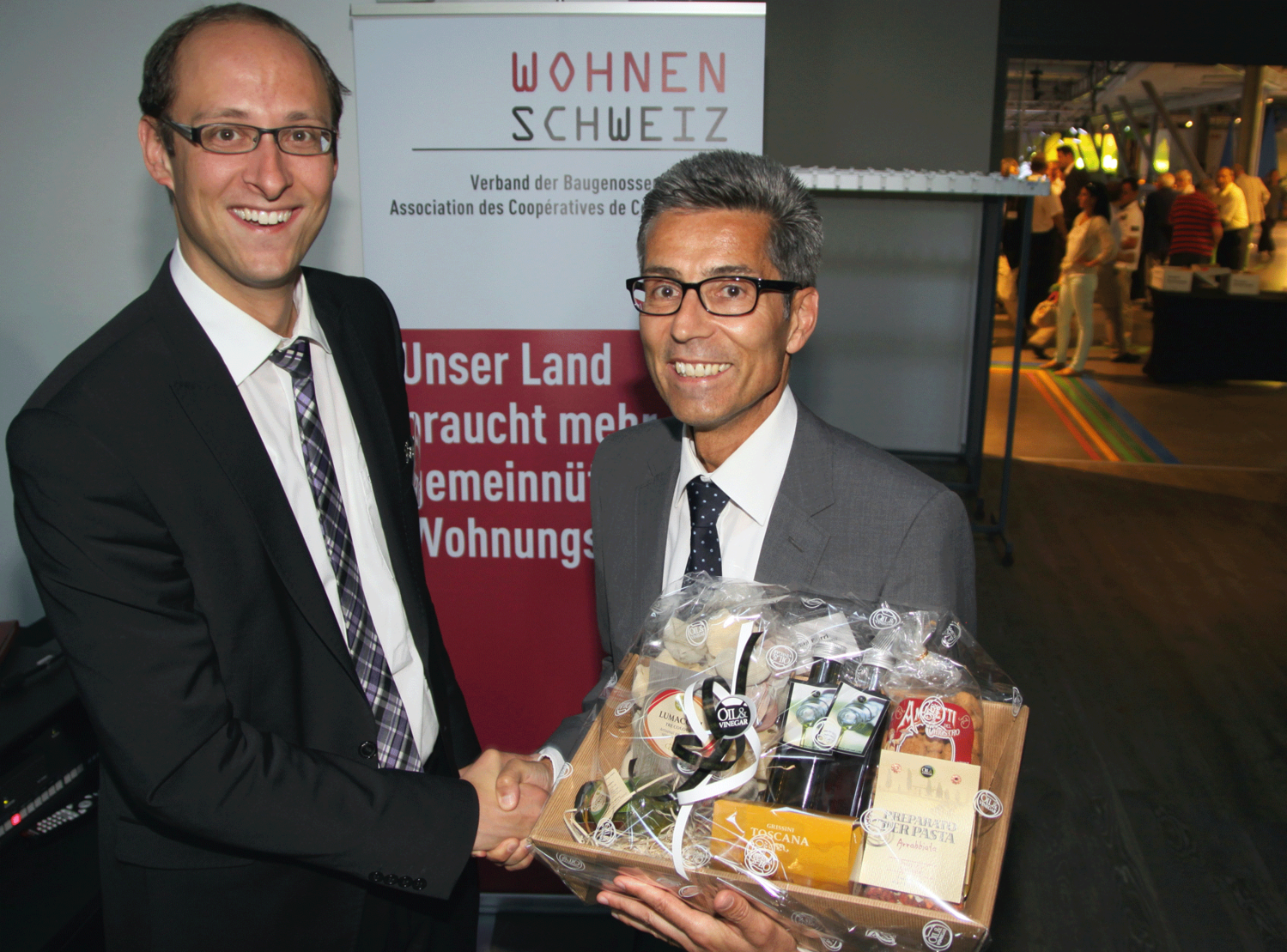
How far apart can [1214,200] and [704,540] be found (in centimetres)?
1404

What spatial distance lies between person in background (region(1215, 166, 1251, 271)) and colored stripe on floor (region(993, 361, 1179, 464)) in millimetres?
4717

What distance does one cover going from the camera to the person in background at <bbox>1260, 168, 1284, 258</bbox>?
14469mm

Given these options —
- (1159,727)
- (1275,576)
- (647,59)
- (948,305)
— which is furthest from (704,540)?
(948,305)

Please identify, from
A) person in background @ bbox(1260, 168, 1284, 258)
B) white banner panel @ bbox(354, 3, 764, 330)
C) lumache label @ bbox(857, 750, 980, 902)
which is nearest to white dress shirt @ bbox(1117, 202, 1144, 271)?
person in background @ bbox(1260, 168, 1284, 258)

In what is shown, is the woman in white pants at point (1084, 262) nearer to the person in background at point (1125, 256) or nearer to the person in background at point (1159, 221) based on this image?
the person in background at point (1125, 256)

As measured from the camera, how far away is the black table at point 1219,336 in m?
9.12

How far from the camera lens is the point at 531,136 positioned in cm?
235

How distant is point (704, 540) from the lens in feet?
5.29

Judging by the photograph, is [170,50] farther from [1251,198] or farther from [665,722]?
[1251,198]

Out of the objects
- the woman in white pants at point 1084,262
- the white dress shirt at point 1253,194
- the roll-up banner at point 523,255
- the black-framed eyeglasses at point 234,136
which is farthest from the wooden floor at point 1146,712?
the white dress shirt at point 1253,194

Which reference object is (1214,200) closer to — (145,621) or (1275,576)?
(1275,576)

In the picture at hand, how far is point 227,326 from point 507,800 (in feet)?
3.06

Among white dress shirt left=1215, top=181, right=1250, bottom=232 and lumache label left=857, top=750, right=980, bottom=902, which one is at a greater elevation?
white dress shirt left=1215, top=181, right=1250, bottom=232

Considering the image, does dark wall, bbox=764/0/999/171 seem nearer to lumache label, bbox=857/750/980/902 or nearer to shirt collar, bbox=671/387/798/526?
shirt collar, bbox=671/387/798/526
